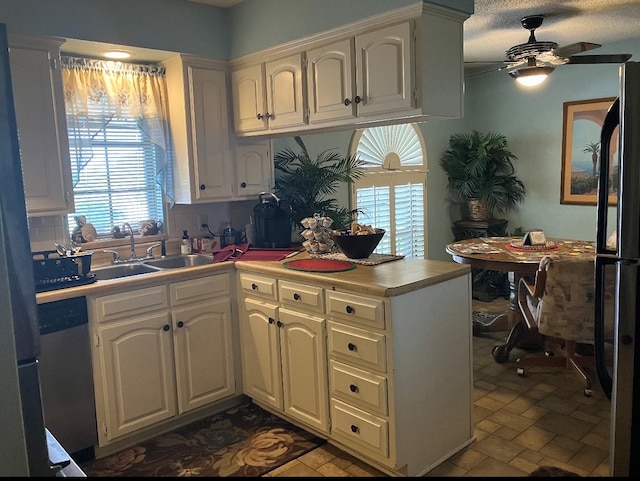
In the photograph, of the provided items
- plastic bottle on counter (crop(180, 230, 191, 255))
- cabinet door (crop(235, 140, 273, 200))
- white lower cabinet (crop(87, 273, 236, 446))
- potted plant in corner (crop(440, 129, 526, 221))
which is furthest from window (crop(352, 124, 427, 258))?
white lower cabinet (crop(87, 273, 236, 446))

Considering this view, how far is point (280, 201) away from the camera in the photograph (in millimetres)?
3691

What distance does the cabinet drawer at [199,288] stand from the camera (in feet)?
9.92

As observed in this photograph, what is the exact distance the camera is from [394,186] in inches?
207

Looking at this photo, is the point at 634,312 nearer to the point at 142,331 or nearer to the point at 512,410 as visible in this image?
the point at 512,410

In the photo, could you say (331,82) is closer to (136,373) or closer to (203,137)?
(203,137)

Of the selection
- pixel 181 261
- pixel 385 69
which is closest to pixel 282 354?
pixel 181 261

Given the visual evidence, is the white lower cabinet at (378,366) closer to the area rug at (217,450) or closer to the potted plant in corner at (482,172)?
the area rug at (217,450)

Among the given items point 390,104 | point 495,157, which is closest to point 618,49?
point 495,157

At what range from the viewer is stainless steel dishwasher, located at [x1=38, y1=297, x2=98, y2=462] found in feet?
8.46

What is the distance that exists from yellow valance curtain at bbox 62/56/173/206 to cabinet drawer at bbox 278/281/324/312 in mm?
1235

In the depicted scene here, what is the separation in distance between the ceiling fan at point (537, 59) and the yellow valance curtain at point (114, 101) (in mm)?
2428

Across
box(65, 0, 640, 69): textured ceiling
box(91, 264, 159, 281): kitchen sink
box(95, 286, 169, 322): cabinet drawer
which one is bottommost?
box(95, 286, 169, 322): cabinet drawer

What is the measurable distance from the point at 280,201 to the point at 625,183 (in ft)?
7.76

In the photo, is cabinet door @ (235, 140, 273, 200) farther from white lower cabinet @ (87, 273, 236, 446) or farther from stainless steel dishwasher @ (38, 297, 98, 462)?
stainless steel dishwasher @ (38, 297, 98, 462)
